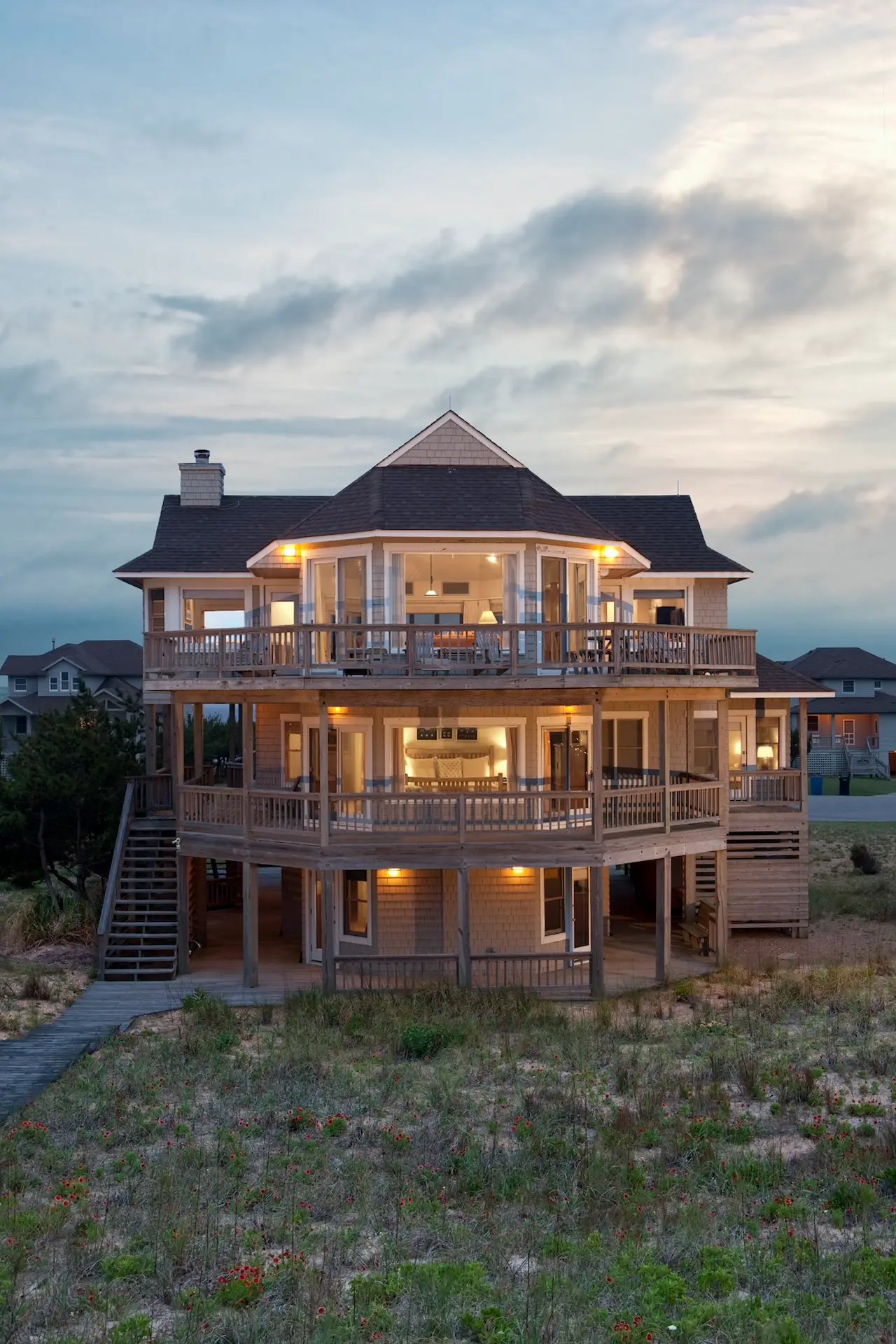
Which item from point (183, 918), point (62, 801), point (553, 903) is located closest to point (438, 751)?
point (553, 903)

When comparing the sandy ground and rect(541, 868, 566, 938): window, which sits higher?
rect(541, 868, 566, 938): window

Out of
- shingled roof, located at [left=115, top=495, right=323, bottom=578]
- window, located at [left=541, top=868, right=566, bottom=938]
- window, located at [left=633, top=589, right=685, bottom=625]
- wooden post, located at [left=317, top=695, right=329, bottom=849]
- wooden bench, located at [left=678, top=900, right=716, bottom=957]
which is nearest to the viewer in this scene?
wooden post, located at [left=317, top=695, right=329, bottom=849]

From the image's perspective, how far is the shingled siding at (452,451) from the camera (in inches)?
974

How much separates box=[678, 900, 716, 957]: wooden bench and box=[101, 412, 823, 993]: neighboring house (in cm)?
8

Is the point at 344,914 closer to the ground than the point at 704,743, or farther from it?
closer to the ground

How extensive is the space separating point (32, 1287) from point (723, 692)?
17915 mm

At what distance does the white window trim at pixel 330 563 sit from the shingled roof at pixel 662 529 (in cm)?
649

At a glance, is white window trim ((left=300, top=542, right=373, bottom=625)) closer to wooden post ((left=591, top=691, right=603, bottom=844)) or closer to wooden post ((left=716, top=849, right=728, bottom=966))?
wooden post ((left=591, top=691, right=603, bottom=844))

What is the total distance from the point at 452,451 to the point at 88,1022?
13125 millimetres

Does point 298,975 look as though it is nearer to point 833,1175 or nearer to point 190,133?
point 833,1175

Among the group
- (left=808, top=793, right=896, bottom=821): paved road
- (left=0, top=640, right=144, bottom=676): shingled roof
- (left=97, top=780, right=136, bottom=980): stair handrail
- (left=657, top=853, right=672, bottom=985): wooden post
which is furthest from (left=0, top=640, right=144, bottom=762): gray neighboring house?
(left=657, top=853, right=672, bottom=985): wooden post

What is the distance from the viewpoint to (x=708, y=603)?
28406mm

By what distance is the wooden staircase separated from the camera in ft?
72.6

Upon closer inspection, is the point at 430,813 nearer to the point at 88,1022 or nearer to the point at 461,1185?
the point at 88,1022
